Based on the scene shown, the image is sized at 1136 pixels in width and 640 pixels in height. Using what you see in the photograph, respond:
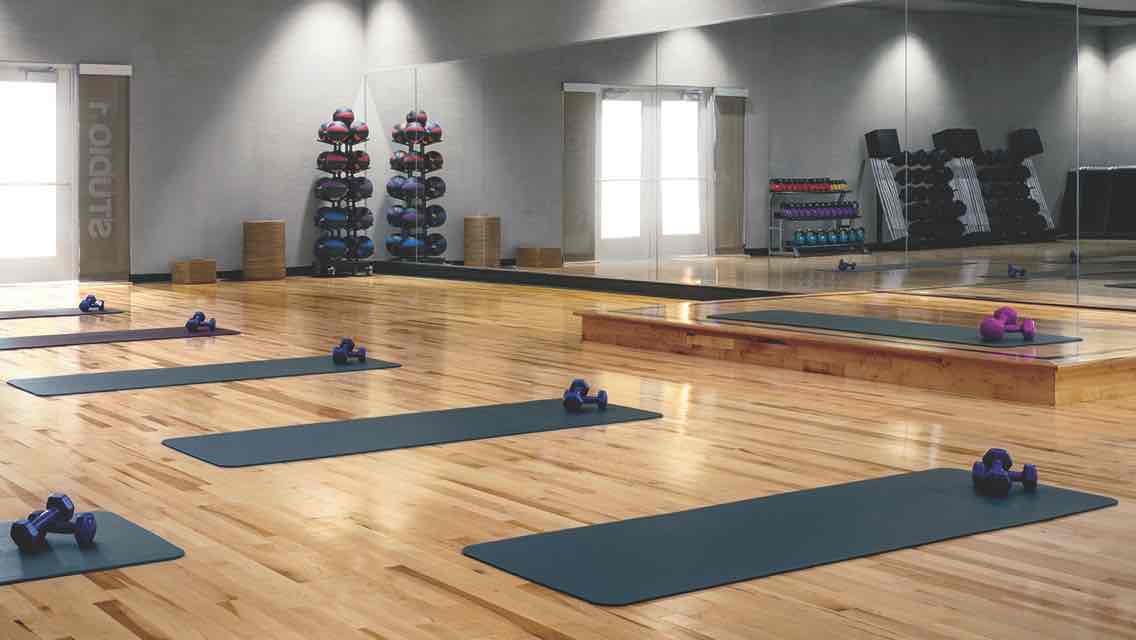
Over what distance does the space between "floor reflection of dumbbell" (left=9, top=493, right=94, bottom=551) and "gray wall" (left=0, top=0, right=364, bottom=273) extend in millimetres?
8171

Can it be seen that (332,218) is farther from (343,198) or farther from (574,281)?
(574,281)

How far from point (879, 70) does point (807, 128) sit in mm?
566

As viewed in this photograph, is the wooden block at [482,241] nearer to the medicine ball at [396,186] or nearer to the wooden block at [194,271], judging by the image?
the medicine ball at [396,186]

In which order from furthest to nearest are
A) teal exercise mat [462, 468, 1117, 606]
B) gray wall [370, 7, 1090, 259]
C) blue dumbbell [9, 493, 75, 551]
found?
gray wall [370, 7, 1090, 259] < blue dumbbell [9, 493, 75, 551] < teal exercise mat [462, 468, 1117, 606]

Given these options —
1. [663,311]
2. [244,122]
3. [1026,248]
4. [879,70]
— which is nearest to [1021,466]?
[663,311]

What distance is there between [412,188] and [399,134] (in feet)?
1.51

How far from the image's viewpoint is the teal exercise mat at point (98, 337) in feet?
21.6

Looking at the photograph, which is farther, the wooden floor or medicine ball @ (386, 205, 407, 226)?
medicine ball @ (386, 205, 407, 226)

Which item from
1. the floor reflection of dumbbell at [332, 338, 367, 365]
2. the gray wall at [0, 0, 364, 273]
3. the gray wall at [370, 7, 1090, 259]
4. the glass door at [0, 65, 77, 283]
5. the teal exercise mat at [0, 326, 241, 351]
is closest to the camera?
the floor reflection of dumbbell at [332, 338, 367, 365]

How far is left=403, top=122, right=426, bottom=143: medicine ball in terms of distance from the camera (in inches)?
433

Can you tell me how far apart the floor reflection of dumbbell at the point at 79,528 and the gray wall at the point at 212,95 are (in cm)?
820

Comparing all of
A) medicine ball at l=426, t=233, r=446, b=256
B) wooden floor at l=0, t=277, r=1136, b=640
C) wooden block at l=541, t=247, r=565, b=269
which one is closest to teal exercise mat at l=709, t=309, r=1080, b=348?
wooden floor at l=0, t=277, r=1136, b=640

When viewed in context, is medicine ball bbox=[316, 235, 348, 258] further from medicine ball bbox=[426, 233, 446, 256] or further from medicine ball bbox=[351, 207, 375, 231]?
medicine ball bbox=[426, 233, 446, 256]

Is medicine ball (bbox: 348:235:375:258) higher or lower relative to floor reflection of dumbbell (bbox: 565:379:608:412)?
higher
